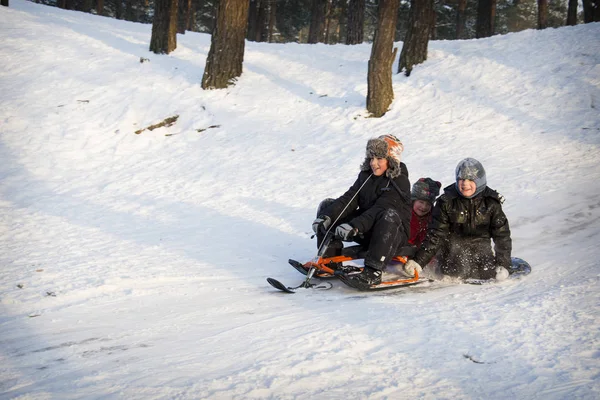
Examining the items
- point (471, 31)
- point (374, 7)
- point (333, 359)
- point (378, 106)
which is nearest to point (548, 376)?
point (333, 359)

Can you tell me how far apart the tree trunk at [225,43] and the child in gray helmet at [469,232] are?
887cm

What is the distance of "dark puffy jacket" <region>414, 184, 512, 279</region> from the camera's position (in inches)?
195

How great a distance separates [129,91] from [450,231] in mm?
10046

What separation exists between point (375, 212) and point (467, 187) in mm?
952

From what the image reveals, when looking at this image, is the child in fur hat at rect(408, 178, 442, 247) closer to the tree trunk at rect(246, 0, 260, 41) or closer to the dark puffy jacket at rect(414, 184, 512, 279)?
the dark puffy jacket at rect(414, 184, 512, 279)

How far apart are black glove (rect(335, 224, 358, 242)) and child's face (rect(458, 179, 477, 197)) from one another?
45.7 inches

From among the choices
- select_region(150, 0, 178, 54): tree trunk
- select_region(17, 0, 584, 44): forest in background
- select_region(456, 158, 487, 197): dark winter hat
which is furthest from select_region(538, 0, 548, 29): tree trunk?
select_region(456, 158, 487, 197): dark winter hat

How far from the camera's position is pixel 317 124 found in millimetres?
11148

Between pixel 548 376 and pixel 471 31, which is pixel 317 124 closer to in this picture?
pixel 548 376

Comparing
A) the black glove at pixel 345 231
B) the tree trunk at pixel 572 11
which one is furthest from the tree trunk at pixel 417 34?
the tree trunk at pixel 572 11

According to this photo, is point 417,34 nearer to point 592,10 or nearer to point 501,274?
point 592,10

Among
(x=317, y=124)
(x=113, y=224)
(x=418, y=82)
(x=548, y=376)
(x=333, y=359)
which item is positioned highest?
(x=418, y=82)

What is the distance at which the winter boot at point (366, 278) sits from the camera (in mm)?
4680

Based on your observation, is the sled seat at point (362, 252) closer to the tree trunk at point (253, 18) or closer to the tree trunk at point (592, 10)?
the tree trunk at point (592, 10)
